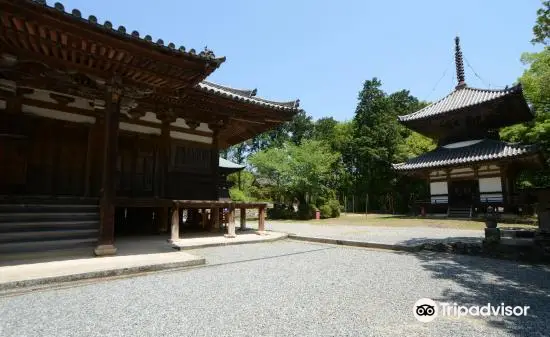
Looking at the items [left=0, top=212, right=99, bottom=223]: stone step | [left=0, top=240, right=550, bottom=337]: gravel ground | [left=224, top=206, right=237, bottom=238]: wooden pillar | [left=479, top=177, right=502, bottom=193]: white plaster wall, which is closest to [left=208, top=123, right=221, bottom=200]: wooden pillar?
[left=224, top=206, right=237, bottom=238]: wooden pillar

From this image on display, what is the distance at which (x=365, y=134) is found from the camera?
39125 mm

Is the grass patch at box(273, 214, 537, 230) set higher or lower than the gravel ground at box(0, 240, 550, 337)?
lower

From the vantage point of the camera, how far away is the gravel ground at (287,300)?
2.59 meters

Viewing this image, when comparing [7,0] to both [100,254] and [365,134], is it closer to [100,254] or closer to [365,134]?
[100,254]

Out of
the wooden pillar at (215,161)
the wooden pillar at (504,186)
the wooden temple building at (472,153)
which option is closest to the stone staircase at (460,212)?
the wooden temple building at (472,153)

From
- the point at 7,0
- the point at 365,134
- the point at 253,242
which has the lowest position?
the point at 253,242

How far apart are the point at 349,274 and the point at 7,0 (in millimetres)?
6393

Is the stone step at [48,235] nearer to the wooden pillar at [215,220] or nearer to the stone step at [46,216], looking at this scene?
the stone step at [46,216]

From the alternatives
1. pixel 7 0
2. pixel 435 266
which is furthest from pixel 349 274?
pixel 7 0

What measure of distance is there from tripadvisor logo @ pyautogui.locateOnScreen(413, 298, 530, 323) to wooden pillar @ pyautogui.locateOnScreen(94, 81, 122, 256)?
5156 millimetres

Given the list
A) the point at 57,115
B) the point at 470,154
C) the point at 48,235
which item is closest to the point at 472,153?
the point at 470,154

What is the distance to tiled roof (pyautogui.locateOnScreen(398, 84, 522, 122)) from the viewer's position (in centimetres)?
1742

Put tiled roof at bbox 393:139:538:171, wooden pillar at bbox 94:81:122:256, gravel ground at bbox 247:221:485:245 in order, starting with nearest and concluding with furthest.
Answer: wooden pillar at bbox 94:81:122:256 < gravel ground at bbox 247:221:485:245 < tiled roof at bbox 393:139:538:171

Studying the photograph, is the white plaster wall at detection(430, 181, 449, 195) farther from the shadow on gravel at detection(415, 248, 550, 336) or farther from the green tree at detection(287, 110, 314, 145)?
the green tree at detection(287, 110, 314, 145)
